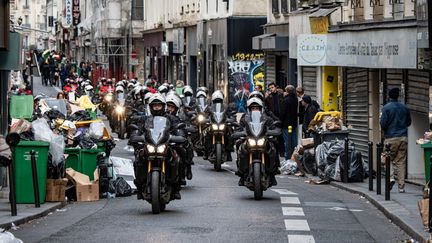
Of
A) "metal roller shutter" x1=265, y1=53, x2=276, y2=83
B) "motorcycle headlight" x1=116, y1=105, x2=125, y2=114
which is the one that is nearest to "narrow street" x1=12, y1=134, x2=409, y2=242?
"motorcycle headlight" x1=116, y1=105, x2=125, y2=114

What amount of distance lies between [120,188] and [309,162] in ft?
20.8

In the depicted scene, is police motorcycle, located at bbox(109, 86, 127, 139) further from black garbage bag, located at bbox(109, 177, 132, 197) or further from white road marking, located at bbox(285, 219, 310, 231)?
white road marking, located at bbox(285, 219, 310, 231)

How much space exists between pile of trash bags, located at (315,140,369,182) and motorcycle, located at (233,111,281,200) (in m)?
3.55

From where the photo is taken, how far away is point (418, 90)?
2447 cm

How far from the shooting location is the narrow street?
15664mm

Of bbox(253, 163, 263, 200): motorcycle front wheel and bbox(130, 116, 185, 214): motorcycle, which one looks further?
bbox(253, 163, 263, 200): motorcycle front wheel

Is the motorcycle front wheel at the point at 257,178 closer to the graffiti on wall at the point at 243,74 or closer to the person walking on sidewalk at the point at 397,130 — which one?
the person walking on sidewalk at the point at 397,130

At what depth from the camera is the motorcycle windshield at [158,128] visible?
61.0ft

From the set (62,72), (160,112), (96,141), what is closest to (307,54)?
(96,141)

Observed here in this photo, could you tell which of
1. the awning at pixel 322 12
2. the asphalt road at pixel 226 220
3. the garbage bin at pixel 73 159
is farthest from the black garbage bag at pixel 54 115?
the awning at pixel 322 12

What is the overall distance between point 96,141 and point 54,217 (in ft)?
13.9

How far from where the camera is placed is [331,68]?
34344mm

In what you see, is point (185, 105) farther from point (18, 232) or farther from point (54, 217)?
point (18, 232)

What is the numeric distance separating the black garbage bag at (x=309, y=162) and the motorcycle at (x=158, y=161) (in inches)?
336
